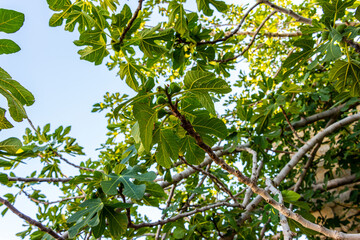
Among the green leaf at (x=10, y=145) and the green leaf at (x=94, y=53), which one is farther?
the green leaf at (x=94, y=53)

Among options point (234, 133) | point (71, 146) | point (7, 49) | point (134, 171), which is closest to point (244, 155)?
point (234, 133)

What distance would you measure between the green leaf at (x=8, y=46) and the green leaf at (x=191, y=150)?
775 mm

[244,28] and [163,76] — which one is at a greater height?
[244,28]

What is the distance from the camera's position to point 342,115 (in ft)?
→ 10.2

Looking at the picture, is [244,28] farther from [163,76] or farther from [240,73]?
[163,76]

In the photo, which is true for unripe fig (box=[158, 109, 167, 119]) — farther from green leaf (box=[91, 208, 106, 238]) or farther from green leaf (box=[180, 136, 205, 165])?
green leaf (box=[91, 208, 106, 238])

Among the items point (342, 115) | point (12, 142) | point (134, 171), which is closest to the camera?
point (12, 142)

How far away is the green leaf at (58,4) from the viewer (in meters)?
1.41

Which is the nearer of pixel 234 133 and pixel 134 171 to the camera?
pixel 134 171

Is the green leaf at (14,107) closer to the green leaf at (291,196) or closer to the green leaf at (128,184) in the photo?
the green leaf at (128,184)

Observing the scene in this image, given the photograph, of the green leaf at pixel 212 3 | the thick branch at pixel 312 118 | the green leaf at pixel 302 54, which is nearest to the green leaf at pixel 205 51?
the green leaf at pixel 212 3

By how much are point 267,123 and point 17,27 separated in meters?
1.59

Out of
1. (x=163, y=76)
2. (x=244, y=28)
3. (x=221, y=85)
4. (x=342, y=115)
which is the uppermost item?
(x=244, y=28)

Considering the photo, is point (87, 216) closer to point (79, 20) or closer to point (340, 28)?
point (79, 20)
